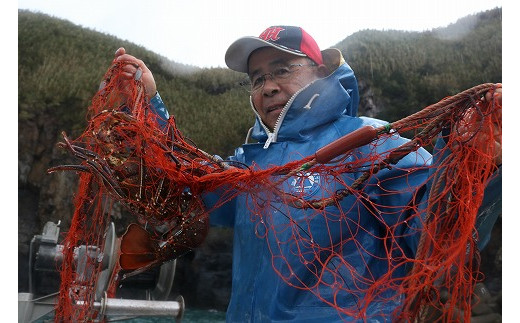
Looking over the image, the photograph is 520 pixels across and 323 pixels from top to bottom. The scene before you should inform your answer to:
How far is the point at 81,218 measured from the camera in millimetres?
1637

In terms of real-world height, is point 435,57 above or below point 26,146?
above

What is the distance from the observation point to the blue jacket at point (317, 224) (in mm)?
1174

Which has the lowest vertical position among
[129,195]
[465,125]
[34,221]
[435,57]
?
[34,221]

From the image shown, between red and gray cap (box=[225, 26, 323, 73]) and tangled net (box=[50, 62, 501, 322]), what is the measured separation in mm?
270

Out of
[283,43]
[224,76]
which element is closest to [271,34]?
[283,43]

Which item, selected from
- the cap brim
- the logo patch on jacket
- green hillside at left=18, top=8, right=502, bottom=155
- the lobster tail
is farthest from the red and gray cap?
green hillside at left=18, top=8, right=502, bottom=155

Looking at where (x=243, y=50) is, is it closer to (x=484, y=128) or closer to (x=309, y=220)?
(x=309, y=220)

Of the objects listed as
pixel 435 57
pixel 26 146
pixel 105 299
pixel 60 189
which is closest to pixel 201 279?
pixel 60 189

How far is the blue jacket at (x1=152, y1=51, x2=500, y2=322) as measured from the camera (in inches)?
46.2

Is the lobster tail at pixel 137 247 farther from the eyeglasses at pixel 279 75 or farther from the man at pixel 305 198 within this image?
the eyeglasses at pixel 279 75

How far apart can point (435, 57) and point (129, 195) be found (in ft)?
18.2

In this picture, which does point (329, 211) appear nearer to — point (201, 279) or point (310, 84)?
point (310, 84)

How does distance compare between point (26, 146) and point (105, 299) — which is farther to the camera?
point (26, 146)

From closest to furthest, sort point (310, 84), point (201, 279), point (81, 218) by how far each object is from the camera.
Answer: point (310, 84)
point (81, 218)
point (201, 279)
